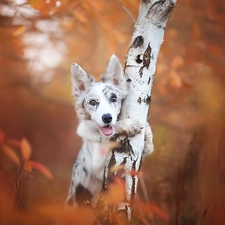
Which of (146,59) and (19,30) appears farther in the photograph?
(19,30)

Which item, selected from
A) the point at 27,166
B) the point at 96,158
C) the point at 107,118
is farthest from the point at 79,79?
the point at 27,166

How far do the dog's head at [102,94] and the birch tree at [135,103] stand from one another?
1.7 inches

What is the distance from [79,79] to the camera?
6.92 feet

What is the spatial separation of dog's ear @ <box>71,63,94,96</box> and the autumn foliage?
0.05m

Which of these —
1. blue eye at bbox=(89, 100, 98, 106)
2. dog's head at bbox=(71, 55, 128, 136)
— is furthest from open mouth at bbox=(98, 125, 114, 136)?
blue eye at bbox=(89, 100, 98, 106)

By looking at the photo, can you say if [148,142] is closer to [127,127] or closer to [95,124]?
[127,127]

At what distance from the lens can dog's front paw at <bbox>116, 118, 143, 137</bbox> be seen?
205 cm

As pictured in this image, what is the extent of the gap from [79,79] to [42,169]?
463 mm

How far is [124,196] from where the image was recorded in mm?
2090

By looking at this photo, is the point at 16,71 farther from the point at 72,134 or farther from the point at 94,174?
the point at 94,174

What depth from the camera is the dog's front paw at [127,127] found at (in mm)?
2049

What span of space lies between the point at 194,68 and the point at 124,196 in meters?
0.72

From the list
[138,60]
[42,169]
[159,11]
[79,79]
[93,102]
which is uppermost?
[159,11]

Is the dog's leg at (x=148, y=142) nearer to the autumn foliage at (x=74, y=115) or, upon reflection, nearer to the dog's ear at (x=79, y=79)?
the autumn foliage at (x=74, y=115)
